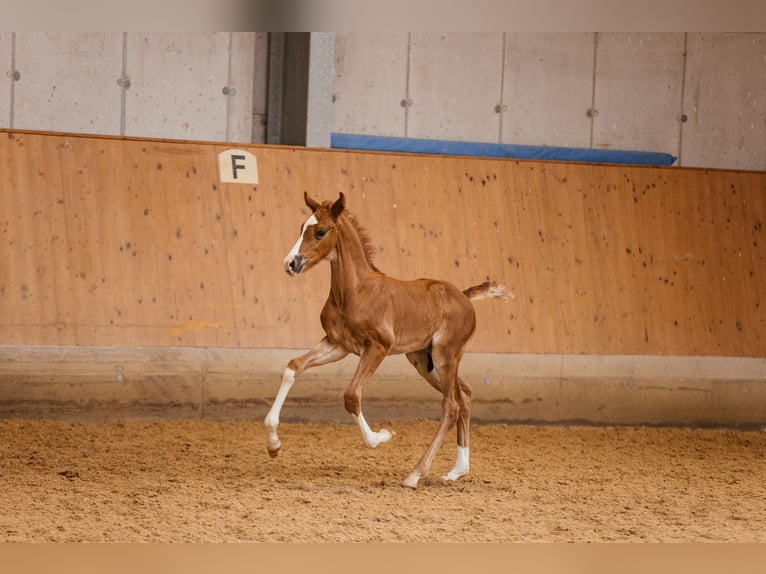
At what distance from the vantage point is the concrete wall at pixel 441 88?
932 centimetres

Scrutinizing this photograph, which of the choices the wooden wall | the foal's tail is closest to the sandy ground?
the wooden wall

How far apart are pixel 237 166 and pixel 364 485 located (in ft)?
11.7

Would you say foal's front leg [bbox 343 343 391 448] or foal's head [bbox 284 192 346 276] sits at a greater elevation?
foal's head [bbox 284 192 346 276]

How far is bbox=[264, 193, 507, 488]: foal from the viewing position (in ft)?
18.9

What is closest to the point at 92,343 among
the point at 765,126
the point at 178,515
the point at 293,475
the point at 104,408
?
the point at 104,408

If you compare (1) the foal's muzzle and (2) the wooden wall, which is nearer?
(1) the foal's muzzle

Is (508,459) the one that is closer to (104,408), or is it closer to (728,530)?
(728,530)

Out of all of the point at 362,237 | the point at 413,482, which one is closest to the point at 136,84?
the point at 362,237

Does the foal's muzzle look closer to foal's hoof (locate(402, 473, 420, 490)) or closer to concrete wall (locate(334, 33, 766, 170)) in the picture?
foal's hoof (locate(402, 473, 420, 490))

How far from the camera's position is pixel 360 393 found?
5.61 m

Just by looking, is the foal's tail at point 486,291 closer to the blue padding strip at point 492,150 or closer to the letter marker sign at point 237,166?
the letter marker sign at point 237,166

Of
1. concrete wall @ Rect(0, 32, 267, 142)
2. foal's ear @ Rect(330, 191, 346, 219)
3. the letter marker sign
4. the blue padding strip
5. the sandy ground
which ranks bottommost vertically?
the sandy ground

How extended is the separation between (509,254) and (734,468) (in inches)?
111

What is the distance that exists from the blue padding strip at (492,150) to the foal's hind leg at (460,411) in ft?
12.4
